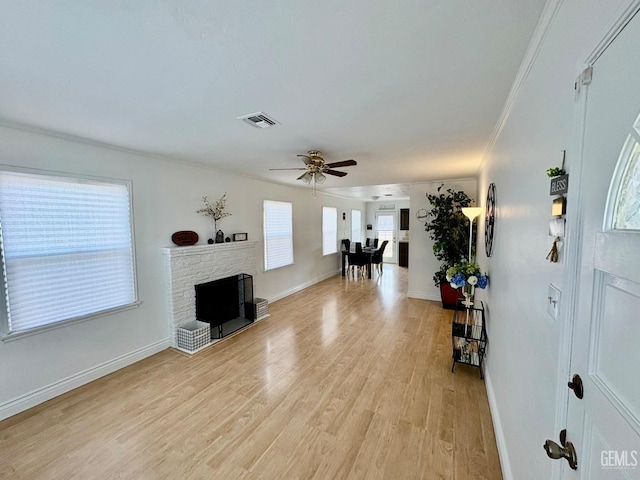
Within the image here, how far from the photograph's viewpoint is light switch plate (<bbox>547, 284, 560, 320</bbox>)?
967mm

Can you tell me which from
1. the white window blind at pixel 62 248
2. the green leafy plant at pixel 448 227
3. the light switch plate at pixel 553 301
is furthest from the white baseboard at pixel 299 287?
the light switch plate at pixel 553 301

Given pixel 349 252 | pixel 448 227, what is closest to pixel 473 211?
pixel 448 227

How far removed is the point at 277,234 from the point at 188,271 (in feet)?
6.97

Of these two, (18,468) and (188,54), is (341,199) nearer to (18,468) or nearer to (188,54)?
(188,54)

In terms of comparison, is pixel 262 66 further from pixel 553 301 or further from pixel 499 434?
pixel 499 434

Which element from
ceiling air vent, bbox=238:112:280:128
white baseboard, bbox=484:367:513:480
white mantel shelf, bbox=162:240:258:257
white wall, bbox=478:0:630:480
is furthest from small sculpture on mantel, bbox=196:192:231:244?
white baseboard, bbox=484:367:513:480

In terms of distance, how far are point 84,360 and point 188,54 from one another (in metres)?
3.09

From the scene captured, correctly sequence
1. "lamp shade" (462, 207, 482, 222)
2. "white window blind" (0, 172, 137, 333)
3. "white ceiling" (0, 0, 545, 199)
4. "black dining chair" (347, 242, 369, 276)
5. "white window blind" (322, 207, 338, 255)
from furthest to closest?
"black dining chair" (347, 242, 369, 276)
"white window blind" (322, 207, 338, 255)
"lamp shade" (462, 207, 482, 222)
"white window blind" (0, 172, 137, 333)
"white ceiling" (0, 0, 545, 199)

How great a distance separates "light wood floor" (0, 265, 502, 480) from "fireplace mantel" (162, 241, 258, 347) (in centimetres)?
48

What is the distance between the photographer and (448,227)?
464 cm

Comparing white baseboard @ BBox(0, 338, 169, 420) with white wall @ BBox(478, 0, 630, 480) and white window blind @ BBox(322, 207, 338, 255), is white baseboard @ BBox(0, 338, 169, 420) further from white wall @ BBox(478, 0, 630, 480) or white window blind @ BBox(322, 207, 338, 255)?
white window blind @ BBox(322, 207, 338, 255)

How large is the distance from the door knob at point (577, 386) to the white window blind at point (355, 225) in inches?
330

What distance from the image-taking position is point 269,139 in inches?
102

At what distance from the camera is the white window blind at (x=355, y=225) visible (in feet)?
30.2
